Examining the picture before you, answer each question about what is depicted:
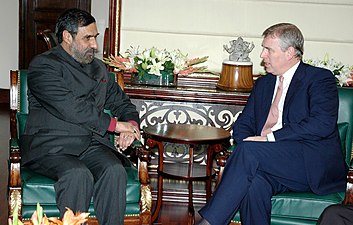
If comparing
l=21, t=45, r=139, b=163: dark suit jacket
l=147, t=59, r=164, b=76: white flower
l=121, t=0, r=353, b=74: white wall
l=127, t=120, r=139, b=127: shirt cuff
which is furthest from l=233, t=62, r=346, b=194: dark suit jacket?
l=121, t=0, r=353, b=74: white wall

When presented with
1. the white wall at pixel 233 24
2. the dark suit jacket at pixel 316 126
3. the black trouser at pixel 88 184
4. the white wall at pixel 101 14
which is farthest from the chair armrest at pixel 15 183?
the white wall at pixel 101 14

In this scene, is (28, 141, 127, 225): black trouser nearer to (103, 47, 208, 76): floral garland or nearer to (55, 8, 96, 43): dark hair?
(55, 8, 96, 43): dark hair

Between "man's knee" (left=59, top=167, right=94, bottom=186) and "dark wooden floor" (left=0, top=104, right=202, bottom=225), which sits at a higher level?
"man's knee" (left=59, top=167, right=94, bottom=186)

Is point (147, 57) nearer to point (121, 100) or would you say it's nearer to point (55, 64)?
point (121, 100)

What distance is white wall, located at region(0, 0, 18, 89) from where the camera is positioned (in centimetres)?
792

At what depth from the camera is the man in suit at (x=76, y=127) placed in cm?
313

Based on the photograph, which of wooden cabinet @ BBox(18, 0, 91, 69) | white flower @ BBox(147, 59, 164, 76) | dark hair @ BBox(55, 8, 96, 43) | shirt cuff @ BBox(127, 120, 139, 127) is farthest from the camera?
wooden cabinet @ BBox(18, 0, 91, 69)

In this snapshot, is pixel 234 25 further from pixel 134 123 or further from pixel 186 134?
pixel 134 123

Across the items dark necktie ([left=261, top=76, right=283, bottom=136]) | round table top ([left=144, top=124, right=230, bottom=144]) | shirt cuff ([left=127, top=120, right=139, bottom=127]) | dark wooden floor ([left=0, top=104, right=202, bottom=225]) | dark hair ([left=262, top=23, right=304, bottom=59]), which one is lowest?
dark wooden floor ([left=0, top=104, right=202, bottom=225])

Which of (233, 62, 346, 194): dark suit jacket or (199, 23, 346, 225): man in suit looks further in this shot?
(233, 62, 346, 194): dark suit jacket

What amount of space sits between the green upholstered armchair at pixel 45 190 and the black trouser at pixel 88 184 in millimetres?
48

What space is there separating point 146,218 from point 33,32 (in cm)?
542

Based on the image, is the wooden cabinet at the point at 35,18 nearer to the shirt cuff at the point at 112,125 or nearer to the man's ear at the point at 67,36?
the man's ear at the point at 67,36

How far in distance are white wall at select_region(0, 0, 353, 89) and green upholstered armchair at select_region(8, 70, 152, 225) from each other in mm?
1608
